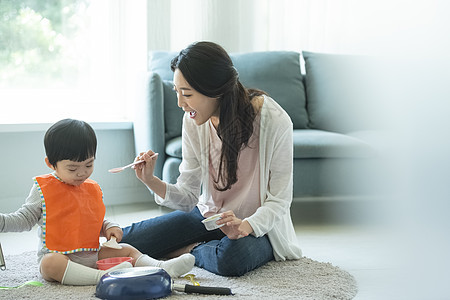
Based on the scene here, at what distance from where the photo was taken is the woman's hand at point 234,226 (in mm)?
1330

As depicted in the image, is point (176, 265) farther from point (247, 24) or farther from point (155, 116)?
point (247, 24)

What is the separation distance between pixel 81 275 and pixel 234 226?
39 centimetres

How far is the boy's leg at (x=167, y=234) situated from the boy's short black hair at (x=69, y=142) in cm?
34

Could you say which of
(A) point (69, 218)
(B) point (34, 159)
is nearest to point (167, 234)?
(A) point (69, 218)

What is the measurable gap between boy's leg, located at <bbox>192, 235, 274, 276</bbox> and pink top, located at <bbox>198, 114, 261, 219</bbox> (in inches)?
3.5

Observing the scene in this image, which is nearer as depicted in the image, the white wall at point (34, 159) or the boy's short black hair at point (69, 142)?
the boy's short black hair at point (69, 142)

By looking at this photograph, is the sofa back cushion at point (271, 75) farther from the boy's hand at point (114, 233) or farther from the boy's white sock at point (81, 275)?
the boy's white sock at point (81, 275)

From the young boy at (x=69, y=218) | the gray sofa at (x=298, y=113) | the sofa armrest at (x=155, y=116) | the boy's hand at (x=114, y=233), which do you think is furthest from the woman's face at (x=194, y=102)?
the sofa armrest at (x=155, y=116)

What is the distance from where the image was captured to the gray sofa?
7.28 ft

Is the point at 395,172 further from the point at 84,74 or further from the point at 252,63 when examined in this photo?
the point at 84,74

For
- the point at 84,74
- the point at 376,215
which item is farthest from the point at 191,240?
the point at 84,74

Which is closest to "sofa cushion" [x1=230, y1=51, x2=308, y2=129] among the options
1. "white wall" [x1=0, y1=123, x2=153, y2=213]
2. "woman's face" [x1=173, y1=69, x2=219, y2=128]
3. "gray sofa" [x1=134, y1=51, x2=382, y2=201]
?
"gray sofa" [x1=134, y1=51, x2=382, y2=201]

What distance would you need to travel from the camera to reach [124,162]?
2.82 m

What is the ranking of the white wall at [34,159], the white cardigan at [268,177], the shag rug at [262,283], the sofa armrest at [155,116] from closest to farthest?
the shag rug at [262,283] < the white cardigan at [268,177] < the sofa armrest at [155,116] < the white wall at [34,159]
